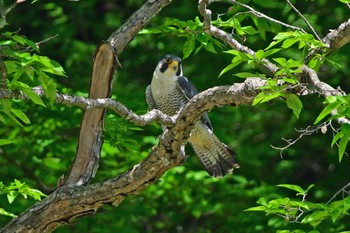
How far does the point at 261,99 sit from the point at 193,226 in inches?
211

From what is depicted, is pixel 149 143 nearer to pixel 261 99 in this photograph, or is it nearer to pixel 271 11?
pixel 271 11

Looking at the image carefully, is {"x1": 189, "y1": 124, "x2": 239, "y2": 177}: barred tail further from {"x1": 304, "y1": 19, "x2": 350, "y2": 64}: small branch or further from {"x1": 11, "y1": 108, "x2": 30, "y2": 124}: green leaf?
{"x1": 11, "y1": 108, "x2": 30, "y2": 124}: green leaf

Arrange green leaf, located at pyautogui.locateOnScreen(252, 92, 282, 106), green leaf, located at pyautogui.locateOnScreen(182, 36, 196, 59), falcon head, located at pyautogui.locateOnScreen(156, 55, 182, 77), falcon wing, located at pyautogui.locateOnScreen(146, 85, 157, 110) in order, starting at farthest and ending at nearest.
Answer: falcon head, located at pyautogui.locateOnScreen(156, 55, 182, 77) < falcon wing, located at pyautogui.locateOnScreen(146, 85, 157, 110) < green leaf, located at pyautogui.locateOnScreen(182, 36, 196, 59) < green leaf, located at pyautogui.locateOnScreen(252, 92, 282, 106)

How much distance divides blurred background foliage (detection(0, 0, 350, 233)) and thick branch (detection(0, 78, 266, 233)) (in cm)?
166

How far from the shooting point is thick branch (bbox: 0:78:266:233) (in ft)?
18.1

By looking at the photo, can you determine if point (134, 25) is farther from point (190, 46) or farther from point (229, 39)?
point (229, 39)

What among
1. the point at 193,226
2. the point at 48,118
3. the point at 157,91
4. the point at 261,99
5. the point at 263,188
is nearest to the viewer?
the point at 261,99

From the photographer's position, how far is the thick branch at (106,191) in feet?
18.1

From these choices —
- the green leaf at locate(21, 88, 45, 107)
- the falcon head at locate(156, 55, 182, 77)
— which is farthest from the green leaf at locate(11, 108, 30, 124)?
the falcon head at locate(156, 55, 182, 77)

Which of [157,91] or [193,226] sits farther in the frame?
[193,226]

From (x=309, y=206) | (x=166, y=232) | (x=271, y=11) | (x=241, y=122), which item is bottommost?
(x=166, y=232)

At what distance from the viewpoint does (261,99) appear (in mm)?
4594

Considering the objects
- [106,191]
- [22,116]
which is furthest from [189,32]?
[22,116]

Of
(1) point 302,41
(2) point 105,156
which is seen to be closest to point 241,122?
(2) point 105,156
